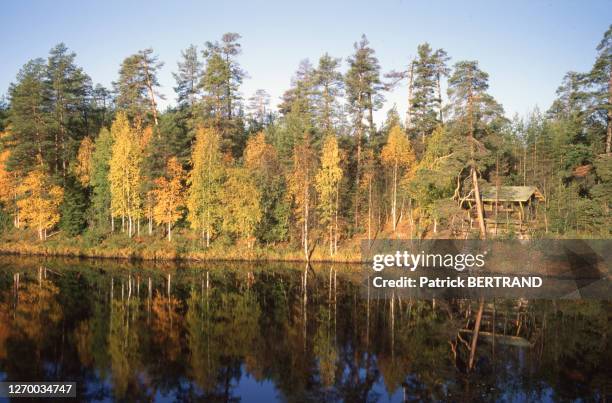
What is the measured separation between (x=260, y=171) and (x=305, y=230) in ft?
21.8

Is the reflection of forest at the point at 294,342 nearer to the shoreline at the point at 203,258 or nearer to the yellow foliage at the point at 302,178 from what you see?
the shoreline at the point at 203,258

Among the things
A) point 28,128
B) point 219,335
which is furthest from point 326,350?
point 28,128

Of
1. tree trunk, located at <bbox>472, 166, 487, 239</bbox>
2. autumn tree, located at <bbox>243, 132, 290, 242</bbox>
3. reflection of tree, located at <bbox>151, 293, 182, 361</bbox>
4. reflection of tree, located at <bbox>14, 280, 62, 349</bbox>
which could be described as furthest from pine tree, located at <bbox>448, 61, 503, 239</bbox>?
reflection of tree, located at <bbox>14, 280, 62, 349</bbox>

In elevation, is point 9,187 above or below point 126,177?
below

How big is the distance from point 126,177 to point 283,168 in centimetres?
1436

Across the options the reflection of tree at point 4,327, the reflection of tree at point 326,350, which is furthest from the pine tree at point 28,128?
the reflection of tree at point 326,350

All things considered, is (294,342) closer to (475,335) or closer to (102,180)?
(475,335)

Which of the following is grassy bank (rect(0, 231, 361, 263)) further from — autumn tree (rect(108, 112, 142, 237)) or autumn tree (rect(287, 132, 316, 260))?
autumn tree (rect(108, 112, 142, 237))

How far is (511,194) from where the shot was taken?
3700 cm

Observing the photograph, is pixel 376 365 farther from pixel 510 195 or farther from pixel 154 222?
pixel 154 222

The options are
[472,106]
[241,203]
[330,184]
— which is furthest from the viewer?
[241,203]

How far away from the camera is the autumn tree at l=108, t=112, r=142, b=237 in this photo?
3994 centimetres

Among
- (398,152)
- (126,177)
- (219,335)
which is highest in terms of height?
(398,152)

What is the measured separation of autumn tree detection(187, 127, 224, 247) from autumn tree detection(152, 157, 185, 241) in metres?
1.58
